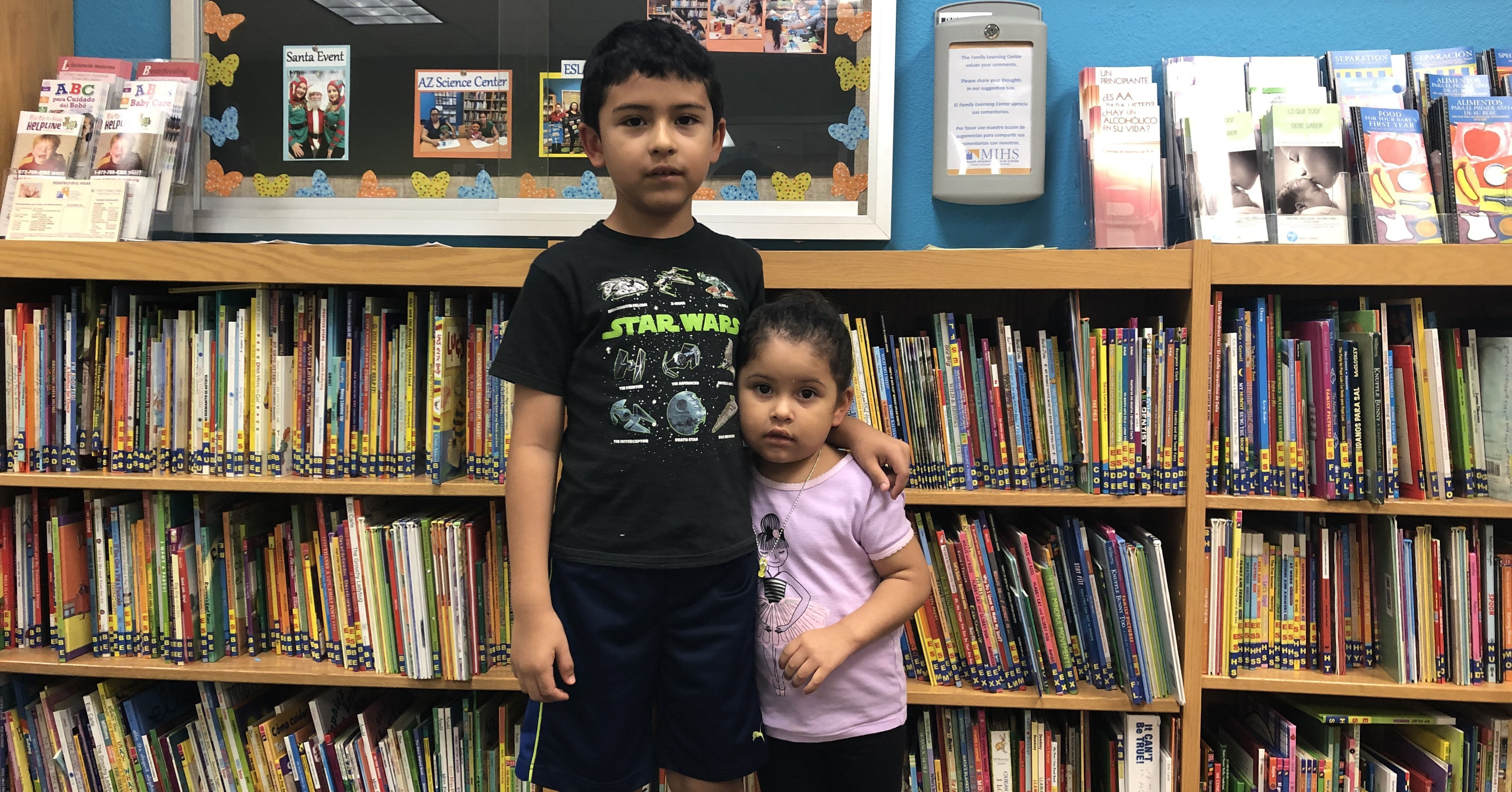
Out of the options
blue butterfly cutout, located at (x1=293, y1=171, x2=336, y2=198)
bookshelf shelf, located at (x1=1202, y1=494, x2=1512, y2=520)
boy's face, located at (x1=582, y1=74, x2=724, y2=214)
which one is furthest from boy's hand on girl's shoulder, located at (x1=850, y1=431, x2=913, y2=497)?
blue butterfly cutout, located at (x1=293, y1=171, x2=336, y2=198)

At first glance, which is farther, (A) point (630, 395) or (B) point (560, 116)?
(B) point (560, 116)

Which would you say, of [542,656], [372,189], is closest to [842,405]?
[542,656]

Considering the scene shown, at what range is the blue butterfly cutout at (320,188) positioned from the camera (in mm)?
1767

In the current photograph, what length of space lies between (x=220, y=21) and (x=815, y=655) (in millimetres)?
1766

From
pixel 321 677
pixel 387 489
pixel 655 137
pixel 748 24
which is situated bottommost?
pixel 321 677

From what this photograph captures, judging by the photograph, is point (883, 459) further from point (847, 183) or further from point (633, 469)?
point (847, 183)

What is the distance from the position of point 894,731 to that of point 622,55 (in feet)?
3.12

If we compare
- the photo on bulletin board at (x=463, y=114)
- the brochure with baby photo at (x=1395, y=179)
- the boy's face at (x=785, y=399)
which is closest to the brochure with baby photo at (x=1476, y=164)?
the brochure with baby photo at (x=1395, y=179)

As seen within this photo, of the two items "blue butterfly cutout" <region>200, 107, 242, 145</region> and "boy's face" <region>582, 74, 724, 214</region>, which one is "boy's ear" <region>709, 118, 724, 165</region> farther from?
"blue butterfly cutout" <region>200, 107, 242, 145</region>

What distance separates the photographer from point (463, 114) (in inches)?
68.7

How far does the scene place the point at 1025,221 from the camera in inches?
66.9

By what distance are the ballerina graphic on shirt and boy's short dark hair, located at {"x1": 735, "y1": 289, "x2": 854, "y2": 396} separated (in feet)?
0.73

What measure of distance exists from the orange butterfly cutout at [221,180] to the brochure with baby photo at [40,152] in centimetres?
22

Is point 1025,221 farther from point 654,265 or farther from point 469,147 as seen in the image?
point 469,147
